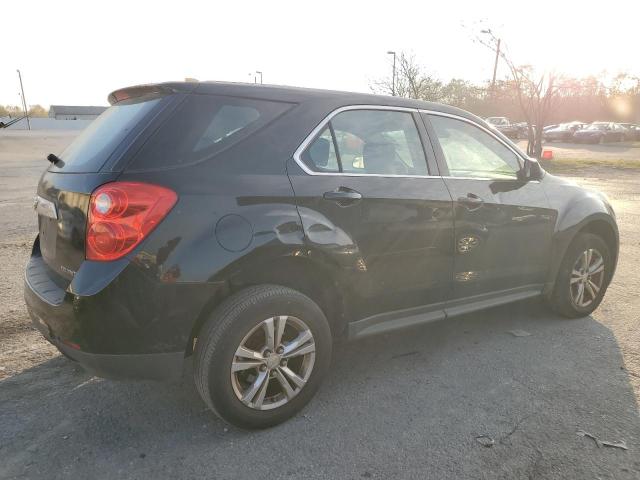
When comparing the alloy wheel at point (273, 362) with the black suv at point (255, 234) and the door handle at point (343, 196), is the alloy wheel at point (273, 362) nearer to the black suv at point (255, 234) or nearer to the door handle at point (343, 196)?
the black suv at point (255, 234)

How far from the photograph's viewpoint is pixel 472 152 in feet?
11.9

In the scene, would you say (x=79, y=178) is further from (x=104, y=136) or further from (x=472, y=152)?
(x=472, y=152)

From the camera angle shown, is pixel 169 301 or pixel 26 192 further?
pixel 26 192

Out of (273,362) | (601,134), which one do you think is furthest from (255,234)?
(601,134)

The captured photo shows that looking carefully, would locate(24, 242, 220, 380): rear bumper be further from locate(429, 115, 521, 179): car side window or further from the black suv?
locate(429, 115, 521, 179): car side window

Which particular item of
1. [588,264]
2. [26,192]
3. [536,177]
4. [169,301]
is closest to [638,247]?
[588,264]

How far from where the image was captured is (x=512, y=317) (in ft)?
14.2

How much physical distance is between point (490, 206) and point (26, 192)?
1093 centimetres

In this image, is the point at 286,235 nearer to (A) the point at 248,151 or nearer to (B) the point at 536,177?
(A) the point at 248,151

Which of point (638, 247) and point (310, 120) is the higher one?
point (310, 120)

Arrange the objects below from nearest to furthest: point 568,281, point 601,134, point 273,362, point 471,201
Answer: point 273,362, point 471,201, point 568,281, point 601,134

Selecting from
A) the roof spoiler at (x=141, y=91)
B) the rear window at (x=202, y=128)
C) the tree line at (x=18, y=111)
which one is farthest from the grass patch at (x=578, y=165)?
the tree line at (x=18, y=111)

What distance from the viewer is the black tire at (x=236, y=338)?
2422 mm

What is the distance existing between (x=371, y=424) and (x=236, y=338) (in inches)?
35.4
